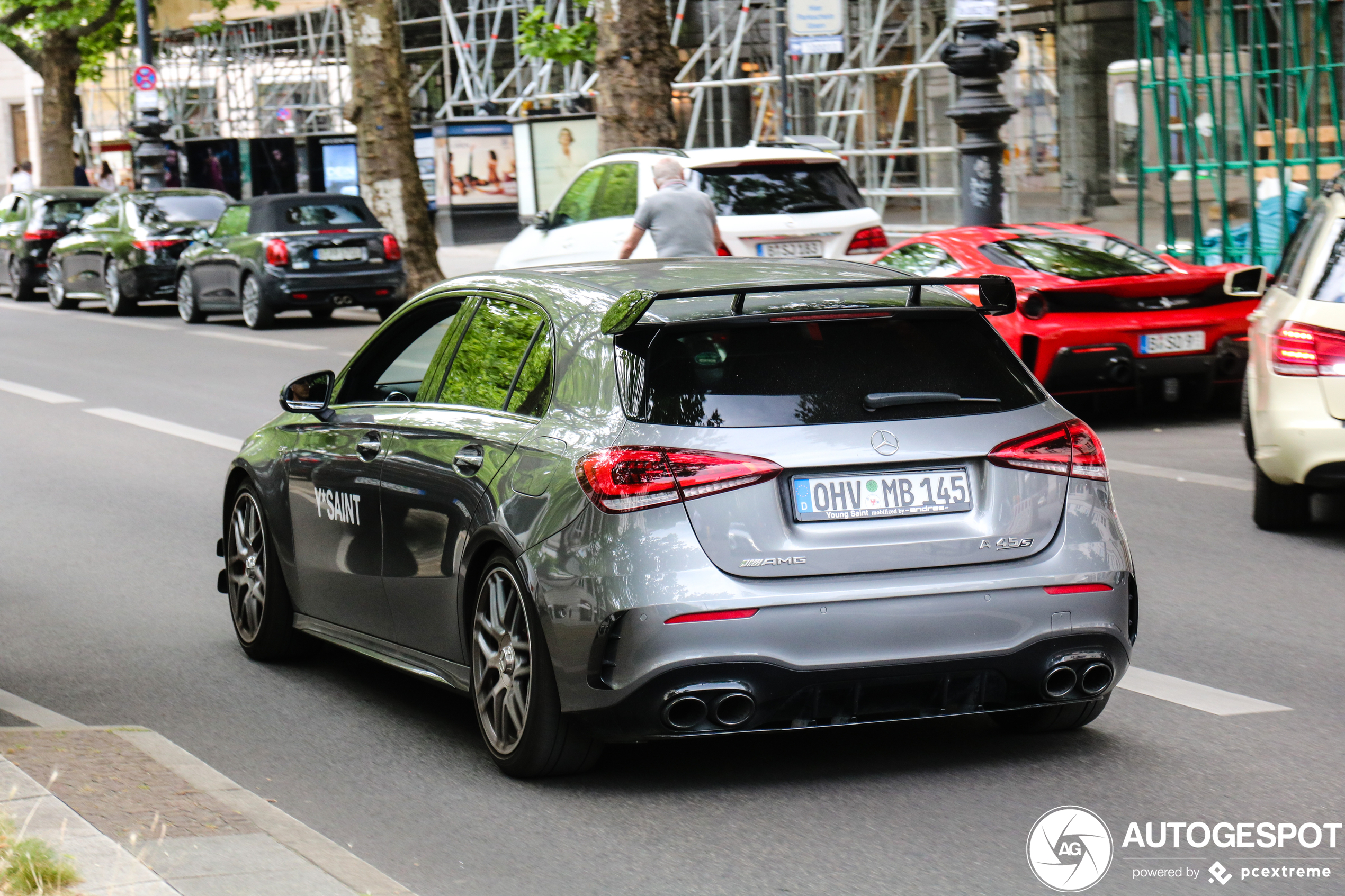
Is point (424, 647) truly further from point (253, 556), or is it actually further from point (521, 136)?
point (521, 136)

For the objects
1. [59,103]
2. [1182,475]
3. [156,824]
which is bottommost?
[1182,475]

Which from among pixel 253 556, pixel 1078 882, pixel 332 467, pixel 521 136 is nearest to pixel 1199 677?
pixel 1078 882

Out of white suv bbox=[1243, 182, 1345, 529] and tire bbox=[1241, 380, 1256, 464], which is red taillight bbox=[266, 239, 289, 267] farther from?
white suv bbox=[1243, 182, 1345, 529]

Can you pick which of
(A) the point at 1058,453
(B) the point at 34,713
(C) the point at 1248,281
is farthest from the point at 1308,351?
(B) the point at 34,713

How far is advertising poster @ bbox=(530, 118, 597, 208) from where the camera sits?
30859 mm

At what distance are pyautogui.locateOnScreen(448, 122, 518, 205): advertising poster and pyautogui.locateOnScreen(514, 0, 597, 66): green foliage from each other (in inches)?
395

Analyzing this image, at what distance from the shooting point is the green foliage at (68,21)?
40.6 metres

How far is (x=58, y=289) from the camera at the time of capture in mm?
28750

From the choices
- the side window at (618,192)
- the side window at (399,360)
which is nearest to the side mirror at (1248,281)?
the side window at (399,360)

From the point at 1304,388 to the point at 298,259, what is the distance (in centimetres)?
1611

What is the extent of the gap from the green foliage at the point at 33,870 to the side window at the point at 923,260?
9872 millimetres

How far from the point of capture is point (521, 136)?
3103 cm

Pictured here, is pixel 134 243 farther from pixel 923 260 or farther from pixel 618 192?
pixel 923 260

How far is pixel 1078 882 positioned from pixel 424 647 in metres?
2.26
